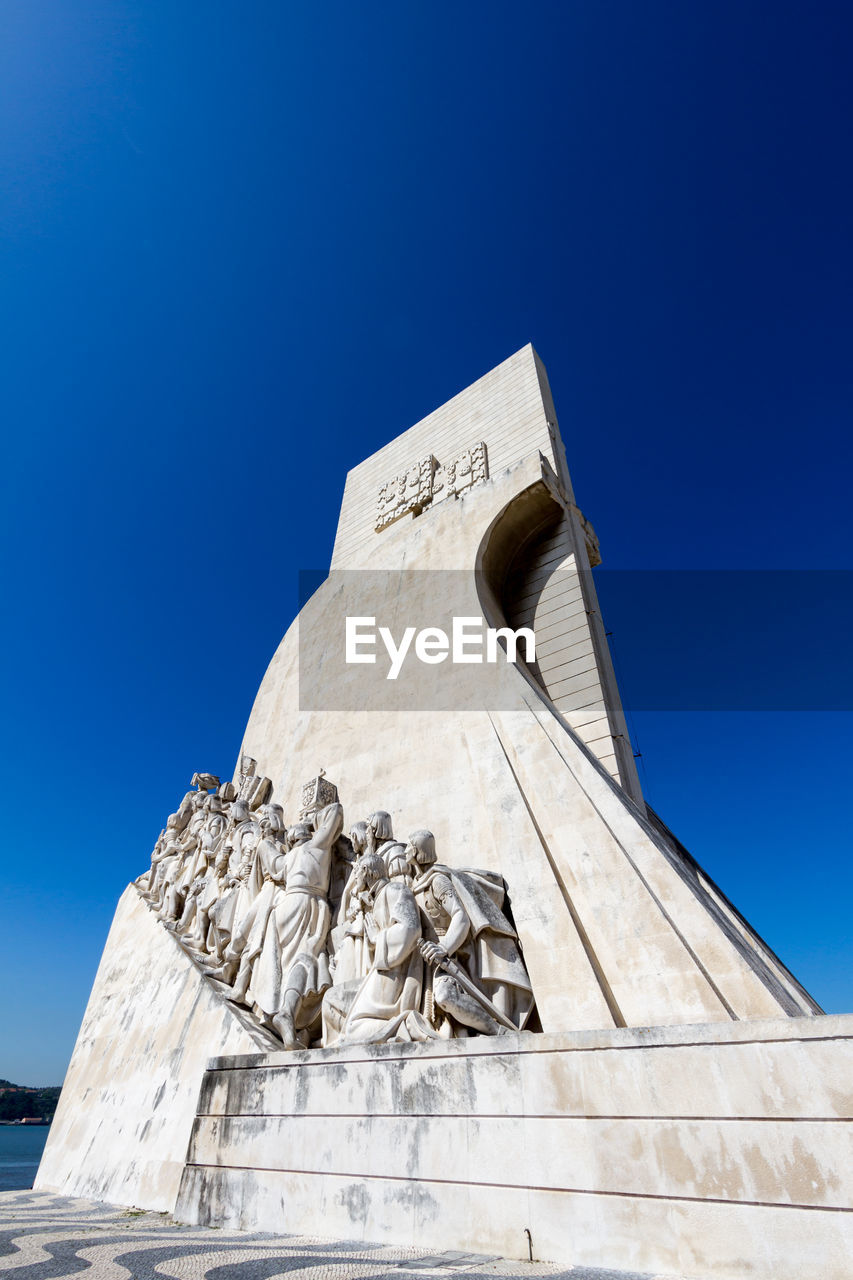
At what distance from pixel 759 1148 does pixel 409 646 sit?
4788 mm

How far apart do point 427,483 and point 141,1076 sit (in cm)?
665

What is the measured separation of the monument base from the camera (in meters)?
2.22

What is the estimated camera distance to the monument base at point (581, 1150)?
2223mm

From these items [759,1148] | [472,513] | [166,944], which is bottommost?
[759,1148]

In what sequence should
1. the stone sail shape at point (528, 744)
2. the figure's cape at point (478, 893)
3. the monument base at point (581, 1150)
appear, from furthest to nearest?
the figure's cape at point (478, 893), the stone sail shape at point (528, 744), the monument base at point (581, 1150)

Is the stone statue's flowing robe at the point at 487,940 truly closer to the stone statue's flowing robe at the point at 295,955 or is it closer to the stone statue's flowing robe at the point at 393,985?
the stone statue's flowing robe at the point at 393,985

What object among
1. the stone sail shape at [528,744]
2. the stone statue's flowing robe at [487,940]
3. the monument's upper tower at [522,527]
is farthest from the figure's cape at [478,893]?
the monument's upper tower at [522,527]

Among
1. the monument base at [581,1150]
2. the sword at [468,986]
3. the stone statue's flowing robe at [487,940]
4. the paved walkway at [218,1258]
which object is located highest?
the stone statue's flowing robe at [487,940]

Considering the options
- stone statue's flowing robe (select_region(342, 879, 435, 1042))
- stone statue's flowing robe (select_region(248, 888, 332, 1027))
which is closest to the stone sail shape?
stone statue's flowing robe (select_region(342, 879, 435, 1042))

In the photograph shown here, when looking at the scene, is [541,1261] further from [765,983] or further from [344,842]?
[344,842]

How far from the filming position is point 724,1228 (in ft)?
7.38

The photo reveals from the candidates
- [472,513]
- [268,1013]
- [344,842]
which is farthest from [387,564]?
[268,1013]

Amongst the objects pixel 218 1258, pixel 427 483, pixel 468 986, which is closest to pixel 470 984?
pixel 468 986

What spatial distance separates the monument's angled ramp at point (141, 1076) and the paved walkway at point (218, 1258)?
125 cm
